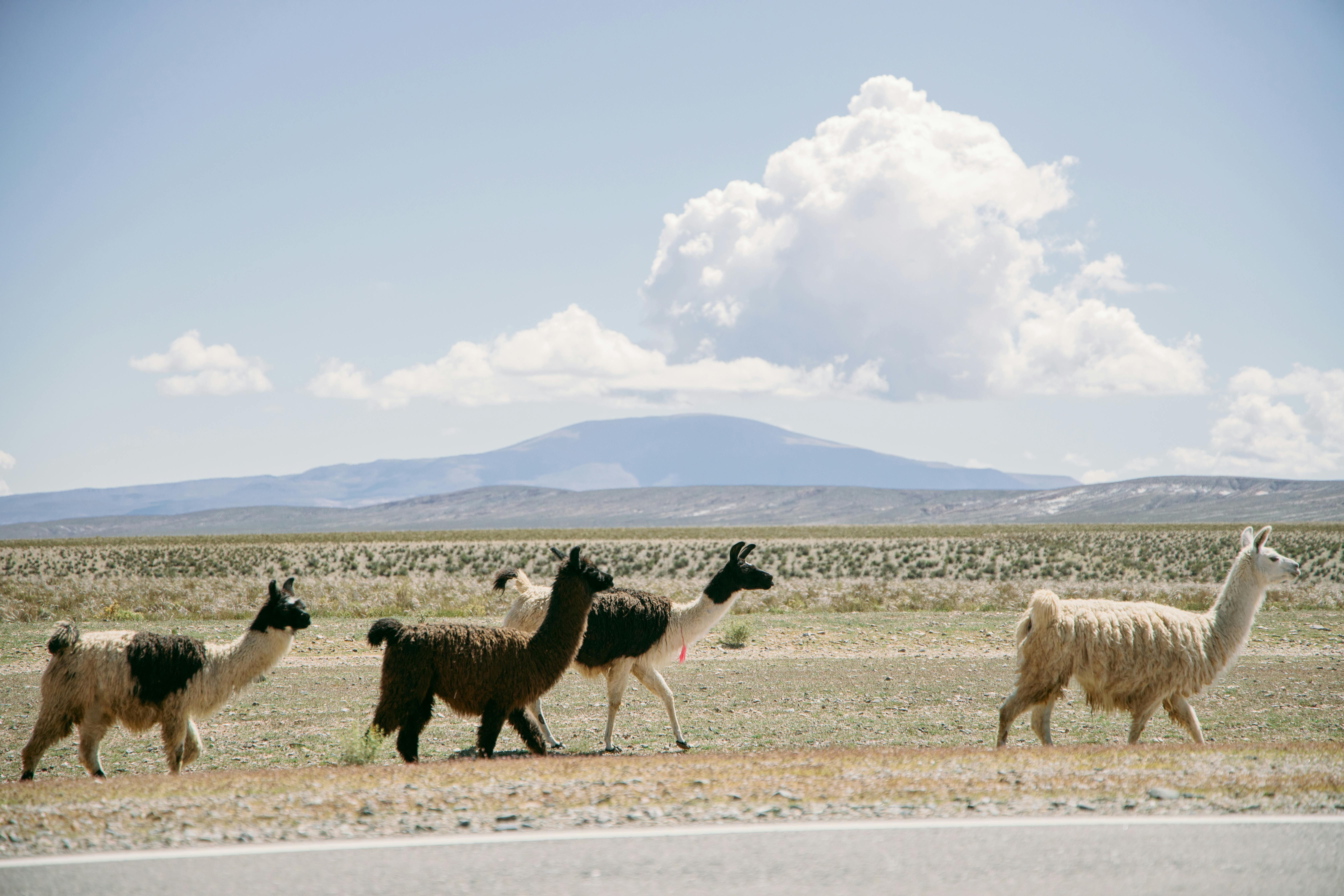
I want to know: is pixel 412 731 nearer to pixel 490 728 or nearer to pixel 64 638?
pixel 490 728

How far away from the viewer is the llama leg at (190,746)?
843 cm

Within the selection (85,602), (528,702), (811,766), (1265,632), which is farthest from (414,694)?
(85,602)

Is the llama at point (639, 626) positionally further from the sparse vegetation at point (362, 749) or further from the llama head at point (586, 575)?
the sparse vegetation at point (362, 749)

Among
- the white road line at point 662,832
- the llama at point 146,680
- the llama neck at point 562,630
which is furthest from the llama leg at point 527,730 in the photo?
the white road line at point 662,832

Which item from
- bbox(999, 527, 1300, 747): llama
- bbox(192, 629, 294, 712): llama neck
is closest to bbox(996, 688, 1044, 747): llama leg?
bbox(999, 527, 1300, 747): llama

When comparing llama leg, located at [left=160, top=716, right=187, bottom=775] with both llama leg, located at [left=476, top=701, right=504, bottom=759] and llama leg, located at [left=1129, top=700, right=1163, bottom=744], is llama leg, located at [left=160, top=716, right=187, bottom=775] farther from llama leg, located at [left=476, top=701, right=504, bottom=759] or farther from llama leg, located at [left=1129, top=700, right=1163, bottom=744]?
llama leg, located at [left=1129, top=700, right=1163, bottom=744]

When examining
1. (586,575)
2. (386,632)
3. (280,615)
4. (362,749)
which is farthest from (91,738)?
(586,575)

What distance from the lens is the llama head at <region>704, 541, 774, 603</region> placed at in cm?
1022

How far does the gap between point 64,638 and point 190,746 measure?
1377mm

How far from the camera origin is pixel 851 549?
6700cm

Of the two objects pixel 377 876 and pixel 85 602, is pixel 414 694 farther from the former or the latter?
pixel 85 602

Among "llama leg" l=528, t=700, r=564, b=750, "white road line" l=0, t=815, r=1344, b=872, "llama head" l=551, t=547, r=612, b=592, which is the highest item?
"llama head" l=551, t=547, r=612, b=592

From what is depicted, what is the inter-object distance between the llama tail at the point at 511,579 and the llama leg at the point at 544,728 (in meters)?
1.19

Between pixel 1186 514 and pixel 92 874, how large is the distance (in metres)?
181
